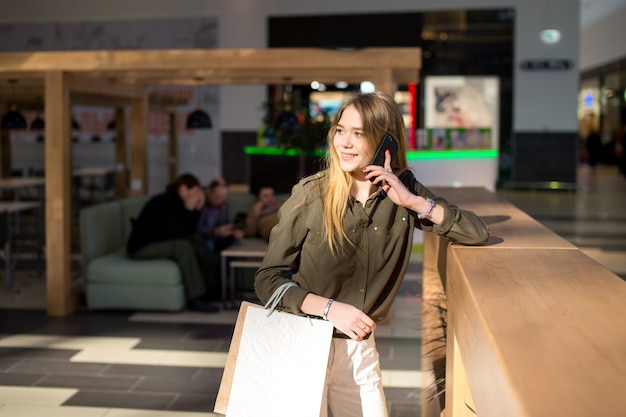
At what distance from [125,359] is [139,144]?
4280mm

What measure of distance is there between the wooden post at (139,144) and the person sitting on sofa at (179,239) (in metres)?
2.24

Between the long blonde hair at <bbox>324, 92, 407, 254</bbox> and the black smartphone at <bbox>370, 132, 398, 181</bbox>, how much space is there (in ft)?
0.09

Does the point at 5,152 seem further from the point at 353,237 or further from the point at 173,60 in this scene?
the point at 353,237

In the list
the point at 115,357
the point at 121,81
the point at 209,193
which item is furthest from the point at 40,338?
the point at 121,81

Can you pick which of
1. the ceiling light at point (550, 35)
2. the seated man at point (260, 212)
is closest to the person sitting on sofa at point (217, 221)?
the seated man at point (260, 212)

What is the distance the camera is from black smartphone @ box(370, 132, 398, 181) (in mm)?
2348

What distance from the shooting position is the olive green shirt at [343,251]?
238cm

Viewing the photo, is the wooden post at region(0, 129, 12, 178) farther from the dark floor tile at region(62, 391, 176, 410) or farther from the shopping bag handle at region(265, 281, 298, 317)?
the shopping bag handle at region(265, 281, 298, 317)

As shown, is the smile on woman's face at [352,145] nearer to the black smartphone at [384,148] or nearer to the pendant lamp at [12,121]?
the black smartphone at [384,148]

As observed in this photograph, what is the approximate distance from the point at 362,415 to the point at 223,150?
16.4 m

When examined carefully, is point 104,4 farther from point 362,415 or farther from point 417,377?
point 362,415

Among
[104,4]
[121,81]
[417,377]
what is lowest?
[417,377]

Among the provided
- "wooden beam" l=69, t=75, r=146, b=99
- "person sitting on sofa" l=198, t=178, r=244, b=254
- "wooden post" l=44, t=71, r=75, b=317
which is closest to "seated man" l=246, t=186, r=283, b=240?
"person sitting on sofa" l=198, t=178, r=244, b=254

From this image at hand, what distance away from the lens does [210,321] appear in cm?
691
